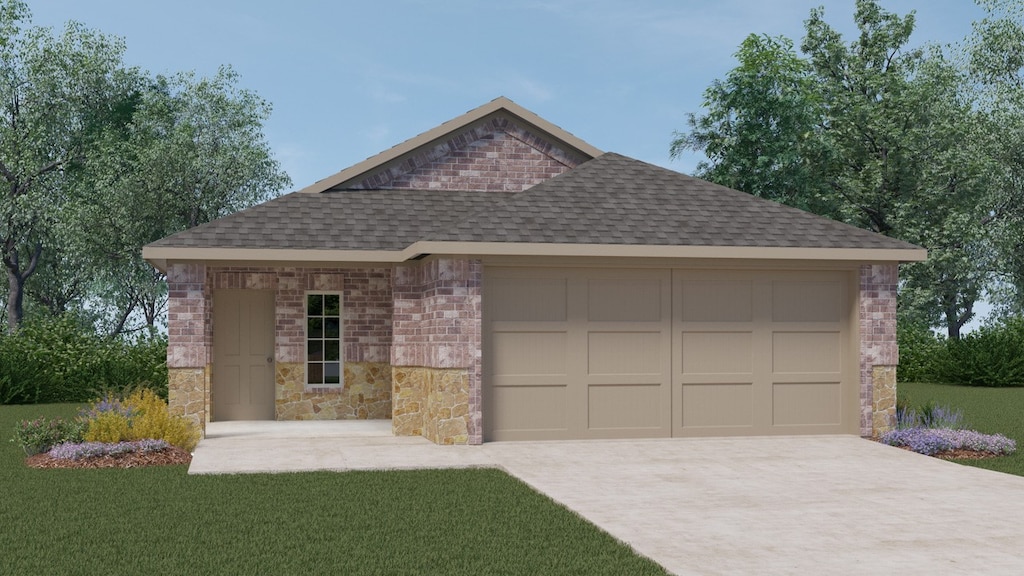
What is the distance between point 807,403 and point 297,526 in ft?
31.1

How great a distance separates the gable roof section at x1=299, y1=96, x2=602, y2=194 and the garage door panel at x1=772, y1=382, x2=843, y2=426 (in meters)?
6.16

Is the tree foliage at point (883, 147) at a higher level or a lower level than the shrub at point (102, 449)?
higher

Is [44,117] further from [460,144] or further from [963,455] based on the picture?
[963,455]

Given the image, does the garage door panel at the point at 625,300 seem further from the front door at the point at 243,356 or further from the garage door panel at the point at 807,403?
the front door at the point at 243,356

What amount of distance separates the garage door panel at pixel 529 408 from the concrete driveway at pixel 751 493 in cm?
38

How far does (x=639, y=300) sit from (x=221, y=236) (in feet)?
20.8

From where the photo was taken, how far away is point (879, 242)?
16266 mm

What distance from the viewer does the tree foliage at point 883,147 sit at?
3653cm

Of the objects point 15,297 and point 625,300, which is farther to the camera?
point 15,297

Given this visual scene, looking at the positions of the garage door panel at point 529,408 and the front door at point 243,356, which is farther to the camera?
the front door at point 243,356

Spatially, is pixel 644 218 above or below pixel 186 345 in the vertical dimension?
above

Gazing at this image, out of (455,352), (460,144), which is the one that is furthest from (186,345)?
(460,144)

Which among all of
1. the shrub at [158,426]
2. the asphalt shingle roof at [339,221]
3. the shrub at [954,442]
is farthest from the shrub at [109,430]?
the shrub at [954,442]

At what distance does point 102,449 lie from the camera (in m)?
13.6
